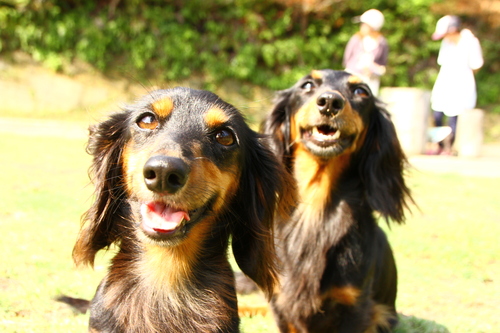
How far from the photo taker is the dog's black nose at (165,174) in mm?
2113

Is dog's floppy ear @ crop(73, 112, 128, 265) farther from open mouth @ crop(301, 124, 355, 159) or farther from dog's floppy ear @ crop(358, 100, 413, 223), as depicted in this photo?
dog's floppy ear @ crop(358, 100, 413, 223)

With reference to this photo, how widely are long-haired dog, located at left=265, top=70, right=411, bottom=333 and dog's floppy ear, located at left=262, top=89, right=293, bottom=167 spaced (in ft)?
0.03

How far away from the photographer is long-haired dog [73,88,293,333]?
7.93 ft

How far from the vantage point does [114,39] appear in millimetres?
15641

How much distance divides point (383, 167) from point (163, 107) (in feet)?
5.94

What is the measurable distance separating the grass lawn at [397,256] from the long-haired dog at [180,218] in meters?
0.28

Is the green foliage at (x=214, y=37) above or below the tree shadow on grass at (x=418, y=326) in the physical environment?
above

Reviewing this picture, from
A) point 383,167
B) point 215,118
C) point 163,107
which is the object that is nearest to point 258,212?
point 215,118

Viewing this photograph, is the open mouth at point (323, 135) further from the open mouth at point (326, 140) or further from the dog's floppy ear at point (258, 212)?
the dog's floppy ear at point (258, 212)

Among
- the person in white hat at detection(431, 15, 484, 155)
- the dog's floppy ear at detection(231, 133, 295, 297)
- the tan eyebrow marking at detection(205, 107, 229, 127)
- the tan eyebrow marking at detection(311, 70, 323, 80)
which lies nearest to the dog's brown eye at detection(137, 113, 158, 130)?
the tan eyebrow marking at detection(205, 107, 229, 127)

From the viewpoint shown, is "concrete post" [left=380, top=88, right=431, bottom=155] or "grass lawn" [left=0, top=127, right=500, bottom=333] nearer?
"grass lawn" [left=0, top=127, right=500, bottom=333]

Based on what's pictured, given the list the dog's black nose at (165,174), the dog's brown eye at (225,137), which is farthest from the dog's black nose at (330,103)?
the dog's black nose at (165,174)

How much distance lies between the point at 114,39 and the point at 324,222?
1342cm

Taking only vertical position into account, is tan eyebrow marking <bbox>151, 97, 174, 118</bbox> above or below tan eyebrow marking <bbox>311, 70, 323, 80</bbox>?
below
